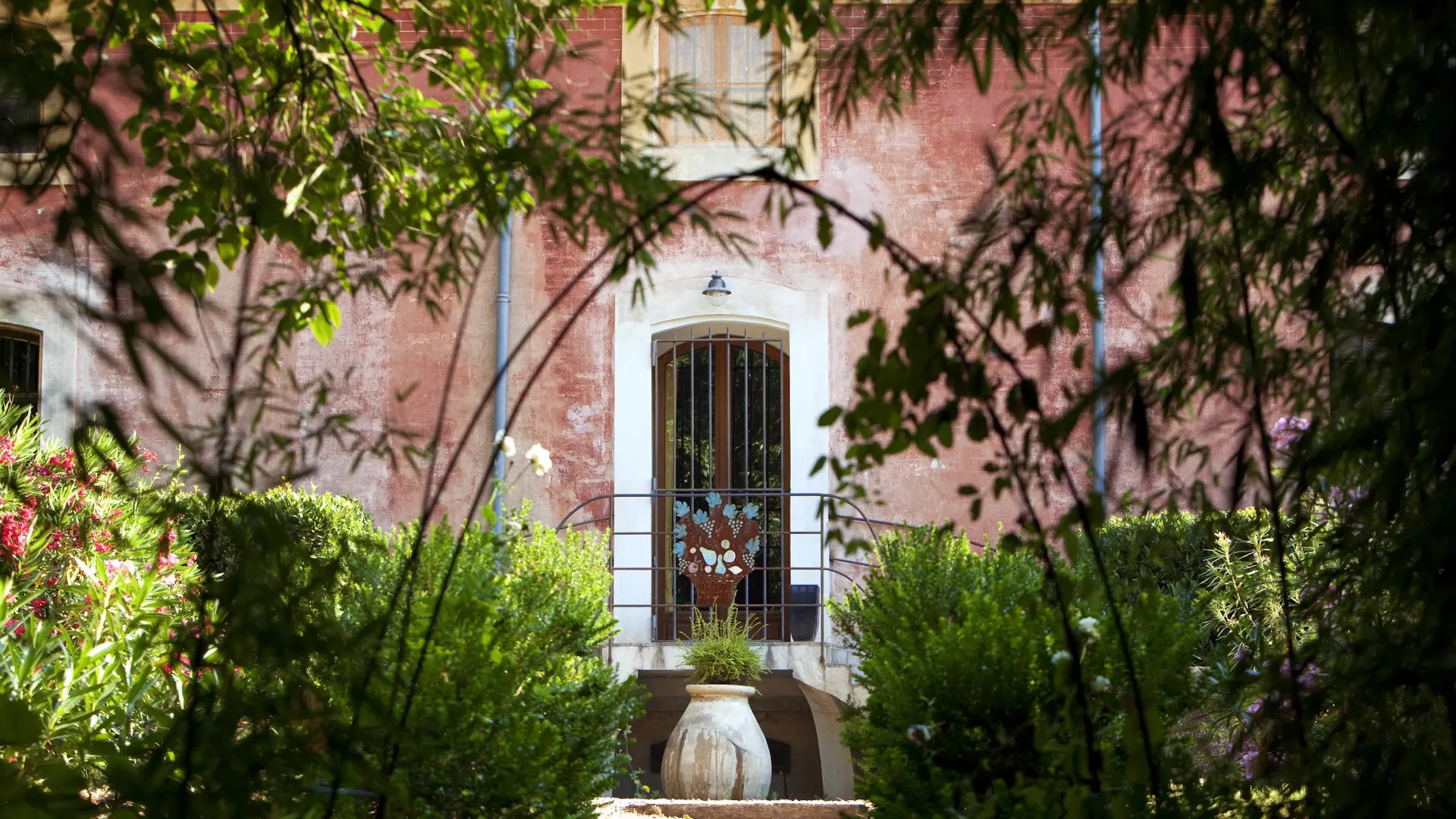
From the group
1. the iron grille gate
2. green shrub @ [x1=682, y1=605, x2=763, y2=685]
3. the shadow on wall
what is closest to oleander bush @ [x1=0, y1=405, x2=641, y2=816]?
green shrub @ [x1=682, y1=605, x2=763, y2=685]

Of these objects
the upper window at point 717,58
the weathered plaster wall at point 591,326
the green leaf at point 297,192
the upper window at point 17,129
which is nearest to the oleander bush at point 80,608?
the green leaf at point 297,192

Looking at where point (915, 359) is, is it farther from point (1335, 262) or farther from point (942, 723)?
point (942, 723)

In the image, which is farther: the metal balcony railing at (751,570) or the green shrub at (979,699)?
the metal balcony railing at (751,570)

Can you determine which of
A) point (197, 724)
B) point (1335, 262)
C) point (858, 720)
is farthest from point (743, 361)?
point (197, 724)

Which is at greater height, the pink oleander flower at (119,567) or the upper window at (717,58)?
the upper window at (717,58)

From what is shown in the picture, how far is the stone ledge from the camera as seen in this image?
5332mm

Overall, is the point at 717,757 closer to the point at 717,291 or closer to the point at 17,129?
the point at 717,291

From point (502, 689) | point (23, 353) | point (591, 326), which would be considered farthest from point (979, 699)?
point (23, 353)

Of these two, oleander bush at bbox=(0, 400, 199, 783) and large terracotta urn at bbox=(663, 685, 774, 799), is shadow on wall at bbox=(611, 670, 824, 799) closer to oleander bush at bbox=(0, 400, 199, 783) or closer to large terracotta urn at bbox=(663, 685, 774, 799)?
large terracotta urn at bbox=(663, 685, 774, 799)

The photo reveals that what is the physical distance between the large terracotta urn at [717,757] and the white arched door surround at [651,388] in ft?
5.24

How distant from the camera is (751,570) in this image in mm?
7898

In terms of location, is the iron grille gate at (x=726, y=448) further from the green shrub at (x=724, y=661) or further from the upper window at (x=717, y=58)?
the upper window at (x=717, y=58)

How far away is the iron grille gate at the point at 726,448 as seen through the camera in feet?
27.9

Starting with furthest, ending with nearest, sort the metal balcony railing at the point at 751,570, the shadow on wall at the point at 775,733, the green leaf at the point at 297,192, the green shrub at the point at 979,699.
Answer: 1. the shadow on wall at the point at 775,733
2. the metal balcony railing at the point at 751,570
3. the green shrub at the point at 979,699
4. the green leaf at the point at 297,192
